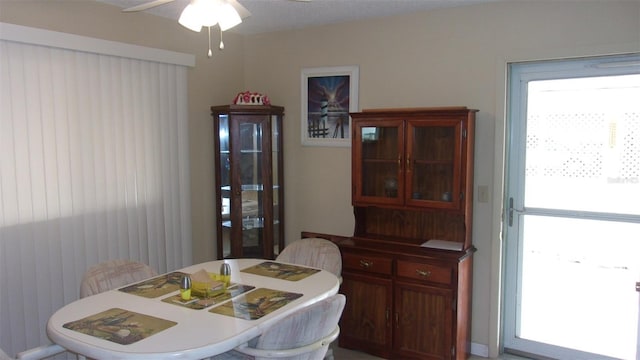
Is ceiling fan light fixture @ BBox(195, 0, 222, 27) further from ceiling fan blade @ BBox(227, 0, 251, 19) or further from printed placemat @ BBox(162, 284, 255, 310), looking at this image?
printed placemat @ BBox(162, 284, 255, 310)

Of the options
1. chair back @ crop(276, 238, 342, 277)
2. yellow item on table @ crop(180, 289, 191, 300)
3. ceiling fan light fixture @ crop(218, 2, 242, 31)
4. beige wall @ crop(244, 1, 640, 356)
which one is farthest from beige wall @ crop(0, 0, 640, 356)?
yellow item on table @ crop(180, 289, 191, 300)

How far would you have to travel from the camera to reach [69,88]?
3342mm

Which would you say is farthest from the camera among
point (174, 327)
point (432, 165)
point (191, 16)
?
point (432, 165)

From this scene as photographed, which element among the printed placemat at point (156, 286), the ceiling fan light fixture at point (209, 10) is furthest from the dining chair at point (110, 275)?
the ceiling fan light fixture at point (209, 10)

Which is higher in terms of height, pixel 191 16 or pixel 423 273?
pixel 191 16

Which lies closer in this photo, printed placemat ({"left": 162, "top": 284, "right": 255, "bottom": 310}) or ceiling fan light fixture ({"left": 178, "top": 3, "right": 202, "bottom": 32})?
ceiling fan light fixture ({"left": 178, "top": 3, "right": 202, "bottom": 32})

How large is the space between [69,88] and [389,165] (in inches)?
84.8

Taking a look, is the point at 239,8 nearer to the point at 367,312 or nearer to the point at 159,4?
the point at 159,4

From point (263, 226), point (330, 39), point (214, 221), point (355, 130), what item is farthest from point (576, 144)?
point (214, 221)

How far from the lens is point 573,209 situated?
11.4 feet

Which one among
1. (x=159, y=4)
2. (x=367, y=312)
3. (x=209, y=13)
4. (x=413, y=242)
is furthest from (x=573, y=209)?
(x=159, y=4)

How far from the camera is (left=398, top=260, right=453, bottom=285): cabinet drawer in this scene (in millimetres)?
3371

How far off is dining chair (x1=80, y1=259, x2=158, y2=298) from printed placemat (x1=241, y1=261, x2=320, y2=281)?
58cm

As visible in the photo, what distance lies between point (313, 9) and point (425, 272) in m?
1.95
